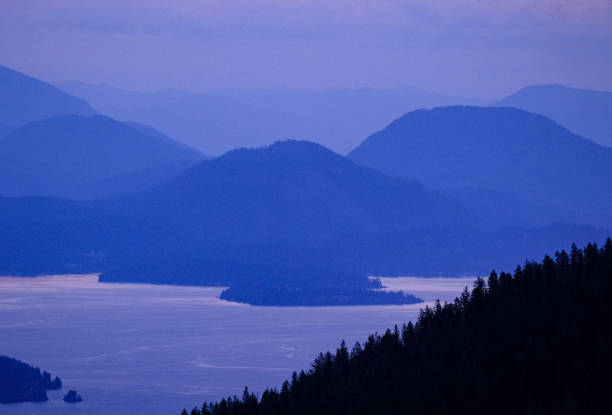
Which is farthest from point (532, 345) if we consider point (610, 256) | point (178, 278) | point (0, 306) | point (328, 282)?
point (178, 278)

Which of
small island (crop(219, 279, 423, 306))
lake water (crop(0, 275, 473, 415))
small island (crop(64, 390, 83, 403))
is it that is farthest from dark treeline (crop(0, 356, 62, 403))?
small island (crop(219, 279, 423, 306))

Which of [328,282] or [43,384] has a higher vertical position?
[328,282]

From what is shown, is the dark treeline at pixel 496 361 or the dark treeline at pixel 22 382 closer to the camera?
the dark treeline at pixel 496 361

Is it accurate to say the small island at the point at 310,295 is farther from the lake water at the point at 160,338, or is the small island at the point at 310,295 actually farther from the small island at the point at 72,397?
the small island at the point at 72,397

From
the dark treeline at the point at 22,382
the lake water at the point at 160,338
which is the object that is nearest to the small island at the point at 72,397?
the lake water at the point at 160,338

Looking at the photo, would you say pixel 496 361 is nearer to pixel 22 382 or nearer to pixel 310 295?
pixel 22 382

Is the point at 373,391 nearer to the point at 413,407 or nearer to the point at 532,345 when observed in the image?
the point at 413,407
